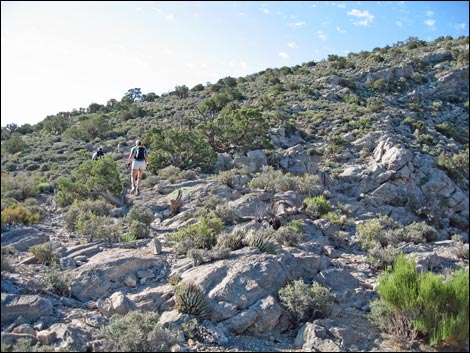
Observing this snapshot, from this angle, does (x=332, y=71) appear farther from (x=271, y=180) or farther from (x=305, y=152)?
(x=271, y=180)

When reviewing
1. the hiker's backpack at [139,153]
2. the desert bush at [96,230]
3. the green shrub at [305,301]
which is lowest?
the green shrub at [305,301]

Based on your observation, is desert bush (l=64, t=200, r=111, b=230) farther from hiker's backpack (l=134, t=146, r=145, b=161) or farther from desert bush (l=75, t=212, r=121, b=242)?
hiker's backpack (l=134, t=146, r=145, b=161)

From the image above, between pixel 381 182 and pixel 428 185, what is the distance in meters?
2.36

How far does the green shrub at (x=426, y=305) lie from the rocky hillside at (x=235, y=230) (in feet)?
0.41

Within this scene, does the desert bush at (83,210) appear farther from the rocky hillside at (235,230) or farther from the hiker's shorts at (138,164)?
the hiker's shorts at (138,164)

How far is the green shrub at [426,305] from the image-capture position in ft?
17.5

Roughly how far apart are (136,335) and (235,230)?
12.9 feet

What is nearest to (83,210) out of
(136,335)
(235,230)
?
(235,230)

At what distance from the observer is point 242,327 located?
6.10 metres

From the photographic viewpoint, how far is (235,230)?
28.6 feet

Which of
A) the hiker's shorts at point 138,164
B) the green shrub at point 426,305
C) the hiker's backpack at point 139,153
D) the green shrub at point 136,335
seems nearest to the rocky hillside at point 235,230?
the green shrub at point 136,335

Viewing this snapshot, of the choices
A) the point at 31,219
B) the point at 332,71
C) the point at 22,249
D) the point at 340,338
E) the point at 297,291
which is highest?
the point at 332,71

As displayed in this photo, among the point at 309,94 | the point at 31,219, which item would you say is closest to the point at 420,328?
the point at 31,219

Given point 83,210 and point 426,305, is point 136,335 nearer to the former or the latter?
point 426,305
